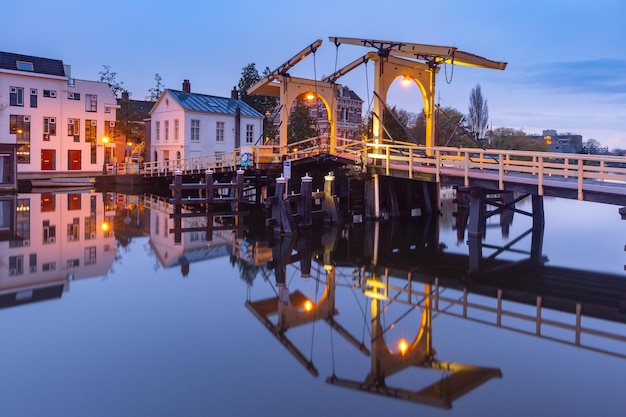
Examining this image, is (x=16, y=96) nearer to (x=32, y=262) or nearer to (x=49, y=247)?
(x=49, y=247)

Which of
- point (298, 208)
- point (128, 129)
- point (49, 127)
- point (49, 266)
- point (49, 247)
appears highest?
point (128, 129)

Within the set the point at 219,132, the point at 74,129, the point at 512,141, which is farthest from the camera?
the point at 512,141

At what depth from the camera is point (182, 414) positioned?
21.4 ft

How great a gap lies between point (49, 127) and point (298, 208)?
35.5 m

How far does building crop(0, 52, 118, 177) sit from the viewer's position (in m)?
48.2

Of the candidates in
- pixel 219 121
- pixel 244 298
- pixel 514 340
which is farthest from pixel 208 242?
pixel 219 121

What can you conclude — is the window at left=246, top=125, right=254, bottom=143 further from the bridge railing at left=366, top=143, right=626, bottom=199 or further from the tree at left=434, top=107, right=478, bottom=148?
the bridge railing at left=366, top=143, right=626, bottom=199

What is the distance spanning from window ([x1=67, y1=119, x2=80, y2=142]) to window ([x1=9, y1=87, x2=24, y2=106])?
3.91 m

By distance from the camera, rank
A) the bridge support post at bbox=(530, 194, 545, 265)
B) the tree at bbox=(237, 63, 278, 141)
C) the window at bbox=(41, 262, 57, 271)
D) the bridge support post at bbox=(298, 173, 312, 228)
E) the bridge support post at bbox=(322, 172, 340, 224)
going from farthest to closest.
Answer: the tree at bbox=(237, 63, 278, 141)
the bridge support post at bbox=(322, 172, 340, 224)
the bridge support post at bbox=(298, 173, 312, 228)
the bridge support post at bbox=(530, 194, 545, 265)
the window at bbox=(41, 262, 57, 271)

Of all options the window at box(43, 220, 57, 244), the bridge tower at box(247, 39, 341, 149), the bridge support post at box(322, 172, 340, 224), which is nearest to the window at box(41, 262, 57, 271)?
the window at box(43, 220, 57, 244)

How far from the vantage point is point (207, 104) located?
46375 mm

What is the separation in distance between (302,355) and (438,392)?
2095mm

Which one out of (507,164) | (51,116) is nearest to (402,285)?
(507,164)

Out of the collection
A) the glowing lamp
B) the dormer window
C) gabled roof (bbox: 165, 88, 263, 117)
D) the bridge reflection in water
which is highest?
the dormer window
